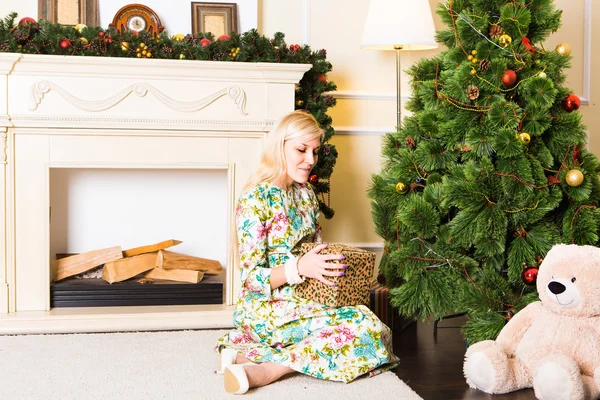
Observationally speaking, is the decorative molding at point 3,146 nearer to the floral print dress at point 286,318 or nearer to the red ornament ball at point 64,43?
the red ornament ball at point 64,43

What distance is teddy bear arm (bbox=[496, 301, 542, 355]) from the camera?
2324 mm

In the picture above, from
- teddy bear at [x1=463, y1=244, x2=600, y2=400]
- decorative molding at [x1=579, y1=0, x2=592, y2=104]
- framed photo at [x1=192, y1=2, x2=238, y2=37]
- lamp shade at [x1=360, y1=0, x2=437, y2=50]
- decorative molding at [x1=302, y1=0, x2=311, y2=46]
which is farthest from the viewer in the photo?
decorative molding at [x1=579, y1=0, x2=592, y2=104]

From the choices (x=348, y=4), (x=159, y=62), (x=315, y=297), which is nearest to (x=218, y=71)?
(x=159, y=62)

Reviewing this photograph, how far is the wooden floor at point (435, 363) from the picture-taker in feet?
7.50

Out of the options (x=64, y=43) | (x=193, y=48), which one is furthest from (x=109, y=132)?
(x=193, y=48)

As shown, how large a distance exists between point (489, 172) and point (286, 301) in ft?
2.67

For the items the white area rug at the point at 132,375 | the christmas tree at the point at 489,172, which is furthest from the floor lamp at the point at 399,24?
the white area rug at the point at 132,375

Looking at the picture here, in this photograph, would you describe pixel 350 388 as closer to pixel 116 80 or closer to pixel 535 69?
pixel 535 69

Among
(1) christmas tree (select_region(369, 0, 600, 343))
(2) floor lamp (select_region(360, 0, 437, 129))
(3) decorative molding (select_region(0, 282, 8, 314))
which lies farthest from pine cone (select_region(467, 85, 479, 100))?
(3) decorative molding (select_region(0, 282, 8, 314))

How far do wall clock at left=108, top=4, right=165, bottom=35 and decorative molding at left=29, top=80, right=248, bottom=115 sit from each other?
1.23ft

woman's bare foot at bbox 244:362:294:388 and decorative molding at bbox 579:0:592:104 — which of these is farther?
decorative molding at bbox 579:0:592:104

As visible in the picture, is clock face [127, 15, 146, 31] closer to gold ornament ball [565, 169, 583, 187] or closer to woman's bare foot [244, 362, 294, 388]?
woman's bare foot [244, 362, 294, 388]

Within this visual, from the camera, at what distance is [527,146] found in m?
2.48

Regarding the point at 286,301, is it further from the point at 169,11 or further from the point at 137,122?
the point at 169,11
